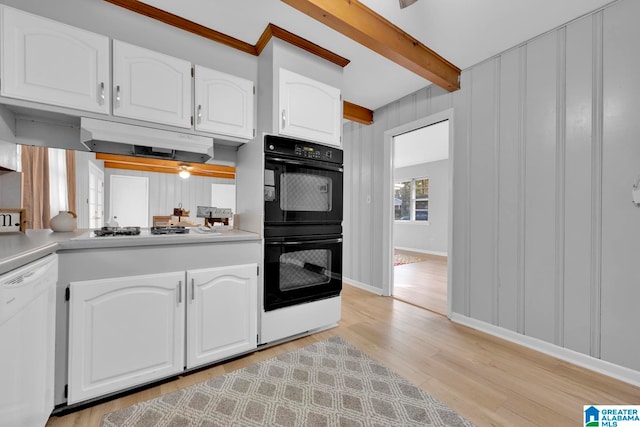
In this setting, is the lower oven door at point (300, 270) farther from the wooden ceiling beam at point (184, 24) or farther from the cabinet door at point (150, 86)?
the wooden ceiling beam at point (184, 24)

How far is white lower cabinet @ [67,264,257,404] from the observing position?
4.34 ft

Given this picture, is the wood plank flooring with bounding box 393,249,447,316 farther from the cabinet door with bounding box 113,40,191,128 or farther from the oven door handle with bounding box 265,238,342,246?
the cabinet door with bounding box 113,40,191,128

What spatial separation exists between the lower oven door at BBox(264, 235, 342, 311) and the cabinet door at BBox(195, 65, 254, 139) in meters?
0.94

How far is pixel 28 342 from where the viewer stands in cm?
96

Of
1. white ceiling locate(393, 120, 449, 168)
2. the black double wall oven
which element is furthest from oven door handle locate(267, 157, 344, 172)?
white ceiling locate(393, 120, 449, 168)

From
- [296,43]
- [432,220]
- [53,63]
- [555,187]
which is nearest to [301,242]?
[296,43]

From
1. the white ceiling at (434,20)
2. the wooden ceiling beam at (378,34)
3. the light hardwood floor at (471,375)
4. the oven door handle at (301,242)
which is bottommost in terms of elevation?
the light hardwood floor at (471,375)

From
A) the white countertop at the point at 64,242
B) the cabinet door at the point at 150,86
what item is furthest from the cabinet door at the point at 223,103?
the white countertop at the point at 64,242

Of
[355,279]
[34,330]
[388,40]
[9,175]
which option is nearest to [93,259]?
[34,330]

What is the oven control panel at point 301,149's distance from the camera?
1929 millimetres

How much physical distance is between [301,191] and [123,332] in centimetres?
141

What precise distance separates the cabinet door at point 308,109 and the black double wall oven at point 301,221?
0.10m

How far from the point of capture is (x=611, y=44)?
1703mm

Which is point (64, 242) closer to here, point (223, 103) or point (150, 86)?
point (150, 86)
